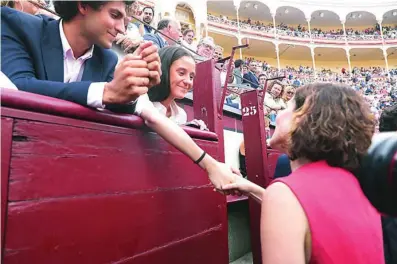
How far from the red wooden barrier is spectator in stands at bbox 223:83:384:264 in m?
0.40

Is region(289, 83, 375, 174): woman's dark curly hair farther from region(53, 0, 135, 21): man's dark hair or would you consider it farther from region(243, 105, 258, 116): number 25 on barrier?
region(243, 105, 258, 116): number 25 on barrier

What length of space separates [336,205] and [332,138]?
0.19 metres

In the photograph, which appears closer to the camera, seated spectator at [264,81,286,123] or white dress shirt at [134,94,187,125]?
white dress shirt at [134,94,187,125]

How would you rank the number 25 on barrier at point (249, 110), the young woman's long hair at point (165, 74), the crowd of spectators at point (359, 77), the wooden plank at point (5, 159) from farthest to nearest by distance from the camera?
the crowd of spectators at point (359, 77) → the number 25 on barrier at point (249, 110) → the young woman's long hair at point (165, 74) → the wooden plank at point (5, 159)

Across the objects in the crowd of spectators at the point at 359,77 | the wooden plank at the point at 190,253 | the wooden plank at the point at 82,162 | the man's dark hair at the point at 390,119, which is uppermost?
the crowd of spectators at the point at 359,77

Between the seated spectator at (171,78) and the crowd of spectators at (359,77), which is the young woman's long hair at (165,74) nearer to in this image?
the seated spectator at (171,78)

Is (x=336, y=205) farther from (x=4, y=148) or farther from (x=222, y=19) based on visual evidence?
(x=222, y=19)

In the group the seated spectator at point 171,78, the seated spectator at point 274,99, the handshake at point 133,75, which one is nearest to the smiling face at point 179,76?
the seated spectator at point 171,78

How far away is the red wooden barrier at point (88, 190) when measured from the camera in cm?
64

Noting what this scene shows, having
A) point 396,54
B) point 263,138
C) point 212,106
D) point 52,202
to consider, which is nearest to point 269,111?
point 263,138

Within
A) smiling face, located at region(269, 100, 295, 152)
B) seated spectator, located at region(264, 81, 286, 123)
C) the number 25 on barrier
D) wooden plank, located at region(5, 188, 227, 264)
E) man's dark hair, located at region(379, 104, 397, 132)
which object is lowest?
wooden plank, located at region(5, 188, 227, 264)

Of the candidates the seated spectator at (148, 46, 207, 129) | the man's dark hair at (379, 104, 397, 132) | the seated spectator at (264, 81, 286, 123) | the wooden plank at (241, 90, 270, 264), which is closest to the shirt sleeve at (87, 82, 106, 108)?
the seated spectator at (148, 46, 207, 129)

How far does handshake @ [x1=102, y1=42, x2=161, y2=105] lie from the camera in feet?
2.54

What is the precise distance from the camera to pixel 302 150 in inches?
34.6
